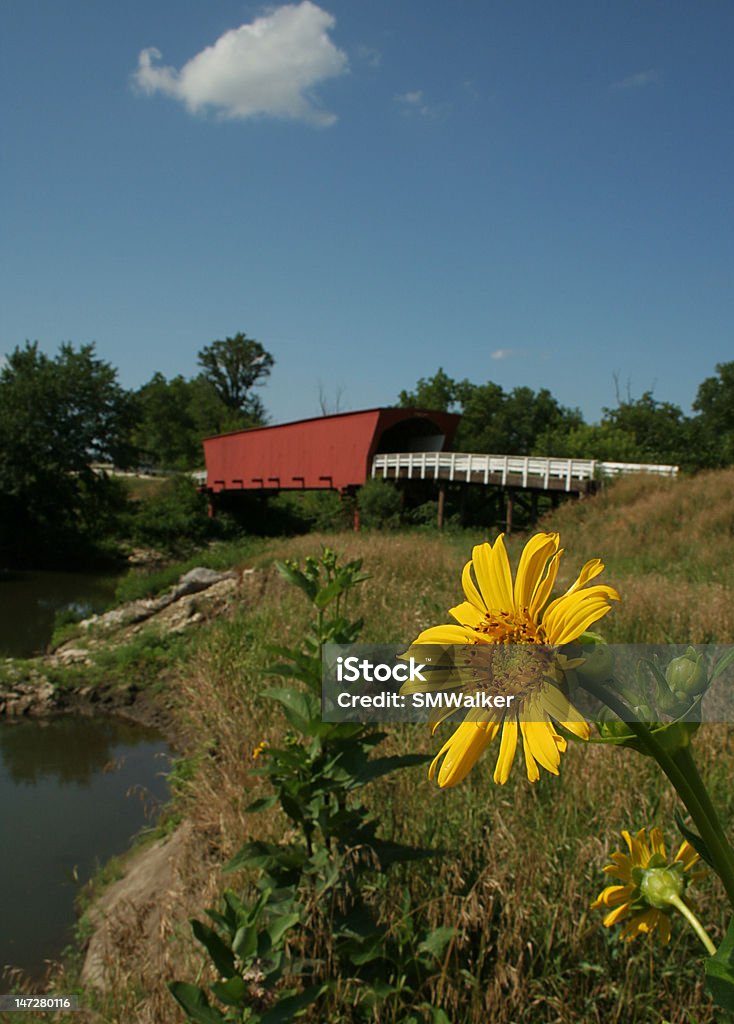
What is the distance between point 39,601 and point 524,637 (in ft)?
74.7

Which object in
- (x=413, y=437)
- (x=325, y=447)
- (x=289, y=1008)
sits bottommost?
(x=289, y=1008)

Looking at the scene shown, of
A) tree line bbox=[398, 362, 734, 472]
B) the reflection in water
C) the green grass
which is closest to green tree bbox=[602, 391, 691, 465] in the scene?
tree line bbox=[398, 362, 734, 472]

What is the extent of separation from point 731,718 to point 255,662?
449 centimetres

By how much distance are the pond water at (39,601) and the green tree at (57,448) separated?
3.70 m

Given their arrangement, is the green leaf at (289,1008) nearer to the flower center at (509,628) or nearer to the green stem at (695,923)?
the green stem at (695,923)

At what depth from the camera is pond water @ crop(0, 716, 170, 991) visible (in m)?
5.18

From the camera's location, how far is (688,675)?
481 mm

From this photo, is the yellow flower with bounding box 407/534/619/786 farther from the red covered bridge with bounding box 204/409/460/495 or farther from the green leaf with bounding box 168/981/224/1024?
the red covered bridge with bounding box 204/409/460/495

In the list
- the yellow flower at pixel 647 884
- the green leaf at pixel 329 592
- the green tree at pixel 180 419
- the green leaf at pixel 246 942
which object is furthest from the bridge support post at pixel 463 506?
the green tree at pixel 180 419

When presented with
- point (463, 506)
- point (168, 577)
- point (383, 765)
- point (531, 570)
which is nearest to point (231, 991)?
point (383, 765)

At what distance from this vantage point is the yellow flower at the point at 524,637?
460mm

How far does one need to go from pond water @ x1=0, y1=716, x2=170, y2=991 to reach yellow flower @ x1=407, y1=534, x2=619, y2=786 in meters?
5.42

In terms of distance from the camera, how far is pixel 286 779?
106 inches

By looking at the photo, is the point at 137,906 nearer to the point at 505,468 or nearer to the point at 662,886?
the point at 662,886
